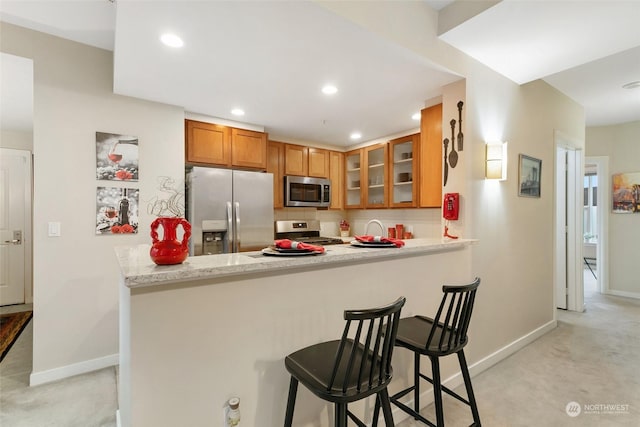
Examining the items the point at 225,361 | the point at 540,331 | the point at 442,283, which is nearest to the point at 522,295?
the point at 540,331

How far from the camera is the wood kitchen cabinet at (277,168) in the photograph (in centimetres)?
395

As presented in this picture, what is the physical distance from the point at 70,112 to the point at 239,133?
59.8 inches

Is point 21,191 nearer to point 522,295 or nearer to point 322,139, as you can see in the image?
point 322,139

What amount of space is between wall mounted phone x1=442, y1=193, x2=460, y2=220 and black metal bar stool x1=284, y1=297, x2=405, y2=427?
4.55ft

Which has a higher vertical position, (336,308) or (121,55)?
(121,55)

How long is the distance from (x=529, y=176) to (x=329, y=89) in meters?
2.18

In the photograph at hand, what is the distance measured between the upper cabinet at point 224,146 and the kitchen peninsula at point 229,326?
1.98m

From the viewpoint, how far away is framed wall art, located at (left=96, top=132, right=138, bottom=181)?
256 centimetres

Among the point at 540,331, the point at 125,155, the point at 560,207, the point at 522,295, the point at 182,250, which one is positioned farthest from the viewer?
the point at 560,207

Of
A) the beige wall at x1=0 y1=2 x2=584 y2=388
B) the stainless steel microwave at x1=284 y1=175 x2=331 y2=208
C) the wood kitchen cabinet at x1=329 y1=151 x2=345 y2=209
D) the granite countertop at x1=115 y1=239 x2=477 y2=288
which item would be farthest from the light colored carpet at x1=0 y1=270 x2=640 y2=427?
the wood kitchen cabinet at x1=329 y1=151 x2=345 y2=209

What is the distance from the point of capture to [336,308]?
1.61m

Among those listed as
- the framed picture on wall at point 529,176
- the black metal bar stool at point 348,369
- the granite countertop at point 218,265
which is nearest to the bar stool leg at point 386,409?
the black metal bar stool at point 348,369

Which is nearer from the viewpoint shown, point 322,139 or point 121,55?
point 121,55

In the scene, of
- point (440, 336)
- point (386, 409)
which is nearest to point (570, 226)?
point (440, 336)
